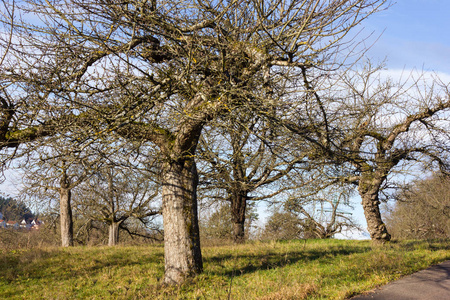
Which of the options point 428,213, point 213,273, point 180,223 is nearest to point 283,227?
point 428,213

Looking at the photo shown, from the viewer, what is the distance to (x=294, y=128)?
22.0 feet

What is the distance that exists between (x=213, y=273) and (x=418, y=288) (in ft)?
14.5

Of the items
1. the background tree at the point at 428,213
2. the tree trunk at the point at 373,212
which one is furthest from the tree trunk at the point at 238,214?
the background tree at the point at 428,213

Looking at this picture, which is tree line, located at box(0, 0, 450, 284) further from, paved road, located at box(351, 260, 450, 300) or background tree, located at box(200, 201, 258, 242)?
background tree, located at box(200, 201, 258, 242)

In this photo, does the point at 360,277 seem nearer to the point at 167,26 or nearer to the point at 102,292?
the point at 102,292

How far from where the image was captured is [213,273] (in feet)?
26.6

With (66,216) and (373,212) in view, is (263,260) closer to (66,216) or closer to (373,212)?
(373,212)

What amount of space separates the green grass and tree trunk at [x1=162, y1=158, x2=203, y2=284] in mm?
395

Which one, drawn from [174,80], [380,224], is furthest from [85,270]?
[380,224]

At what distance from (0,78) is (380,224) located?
14668mm

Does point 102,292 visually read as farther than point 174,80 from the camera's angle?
Yes

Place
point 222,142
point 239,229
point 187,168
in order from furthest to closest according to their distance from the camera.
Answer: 1. point 239,229
2. point 222,142
3. point 187,168

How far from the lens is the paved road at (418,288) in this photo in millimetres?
5738

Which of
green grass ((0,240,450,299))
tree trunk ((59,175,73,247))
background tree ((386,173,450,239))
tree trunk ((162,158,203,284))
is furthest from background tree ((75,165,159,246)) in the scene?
background tree ((386,173,450,239))
